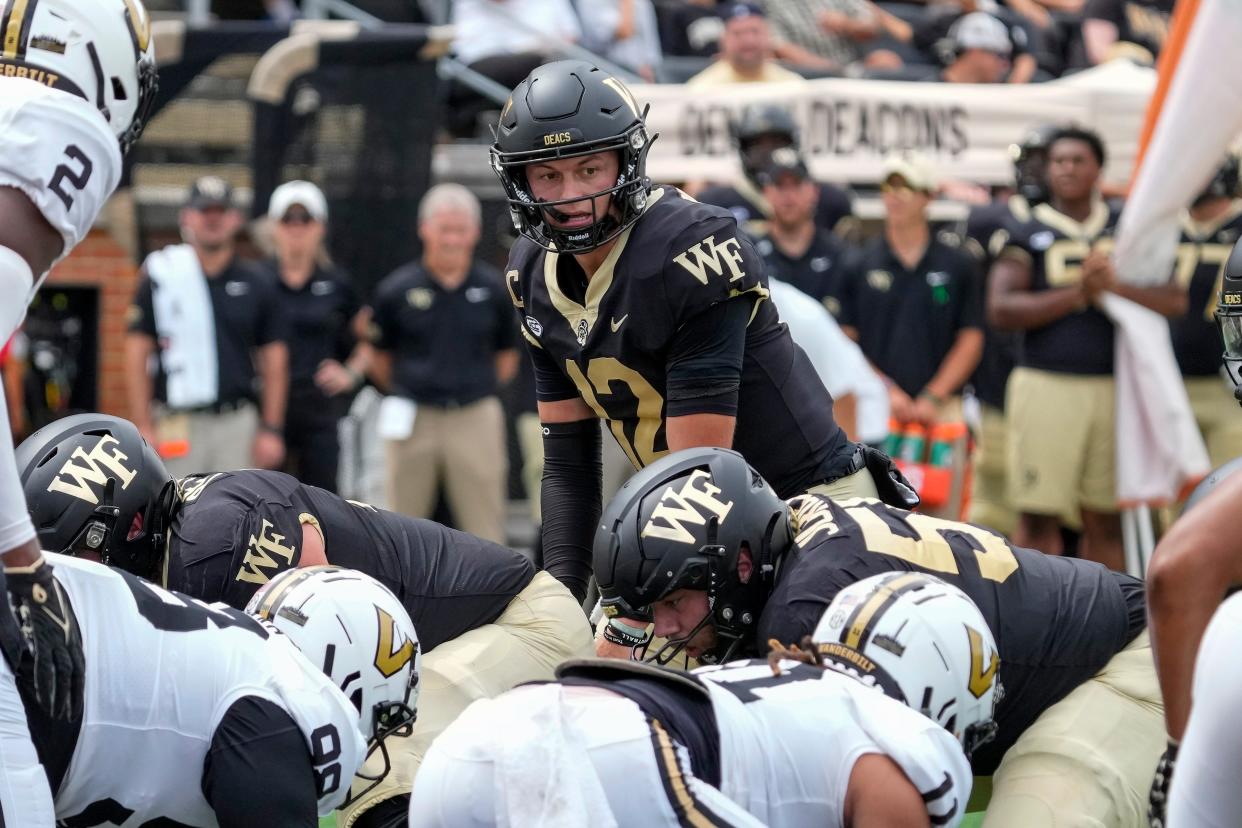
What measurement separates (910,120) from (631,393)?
17.8 feet

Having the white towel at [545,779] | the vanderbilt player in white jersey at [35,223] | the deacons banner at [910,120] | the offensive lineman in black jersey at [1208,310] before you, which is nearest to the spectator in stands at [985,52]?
the deacons banner at [910,120]

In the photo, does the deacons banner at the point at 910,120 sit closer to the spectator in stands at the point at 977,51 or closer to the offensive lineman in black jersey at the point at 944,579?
the spectator in stands at the point at 977,51

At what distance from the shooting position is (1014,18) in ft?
37.6

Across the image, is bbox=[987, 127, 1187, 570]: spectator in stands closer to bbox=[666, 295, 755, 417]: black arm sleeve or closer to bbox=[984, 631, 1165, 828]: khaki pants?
bbox=[666, 295, 755, 417]: black arm sleeve

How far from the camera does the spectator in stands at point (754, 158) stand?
838cm

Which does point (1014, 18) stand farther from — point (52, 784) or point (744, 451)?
point (52, 784)

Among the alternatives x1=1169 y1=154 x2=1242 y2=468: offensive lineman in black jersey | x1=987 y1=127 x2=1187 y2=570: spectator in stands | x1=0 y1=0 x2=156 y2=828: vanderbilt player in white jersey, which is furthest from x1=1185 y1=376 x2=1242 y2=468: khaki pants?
x1=0 y1=0 x2=156 y2=828: vanderbilt player in white jersey

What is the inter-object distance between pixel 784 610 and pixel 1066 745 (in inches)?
26.4

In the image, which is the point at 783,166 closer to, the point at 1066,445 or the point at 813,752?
the point at 1066,445

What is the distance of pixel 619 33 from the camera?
10.5 meters

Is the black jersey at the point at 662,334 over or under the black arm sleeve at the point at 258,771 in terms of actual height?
over


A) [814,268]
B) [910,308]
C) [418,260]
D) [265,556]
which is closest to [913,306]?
[910,308]

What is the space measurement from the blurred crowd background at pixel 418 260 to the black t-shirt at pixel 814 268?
0.04 ft

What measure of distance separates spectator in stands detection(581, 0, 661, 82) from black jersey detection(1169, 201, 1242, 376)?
3.39 m
